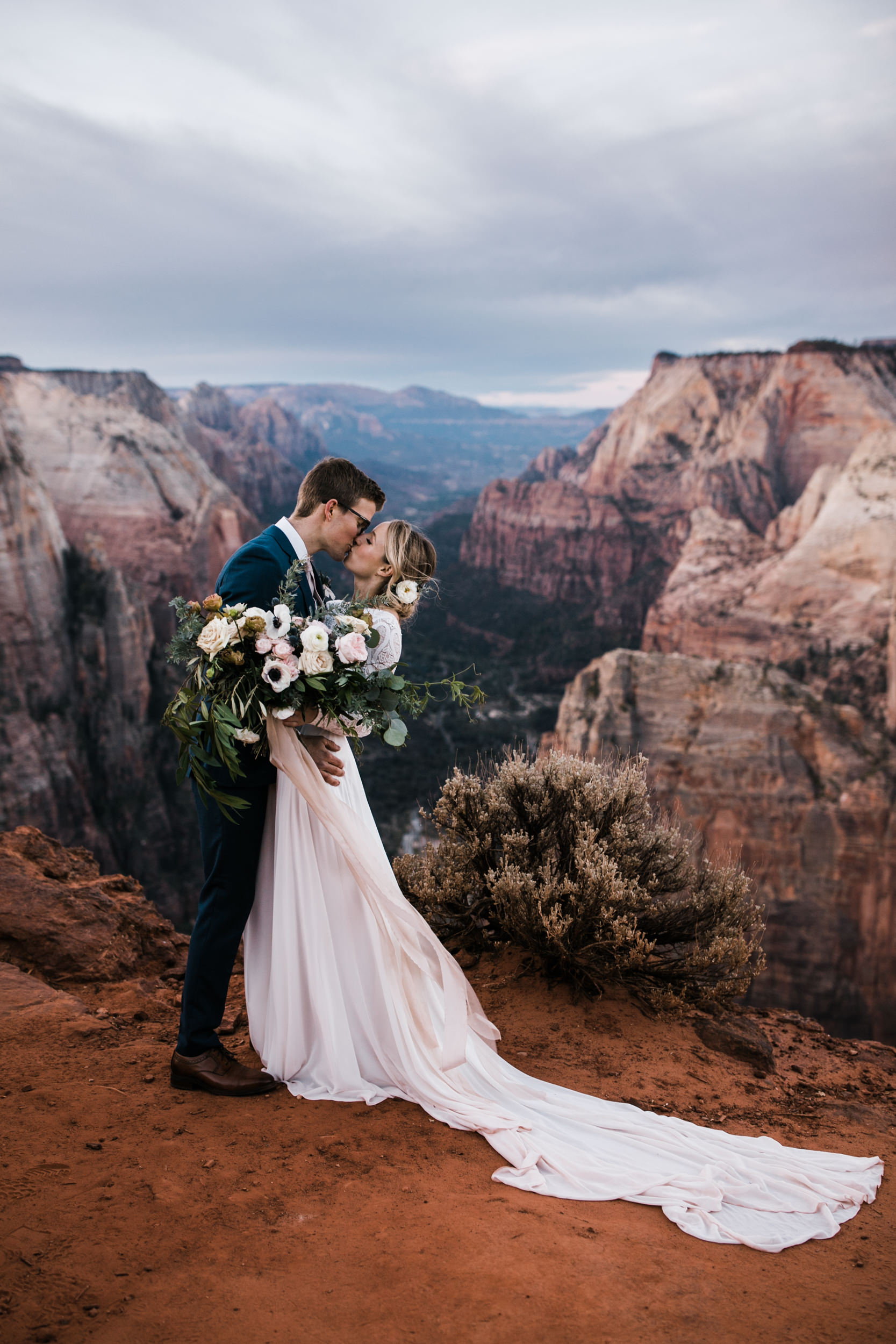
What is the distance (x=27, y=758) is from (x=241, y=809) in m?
35.0

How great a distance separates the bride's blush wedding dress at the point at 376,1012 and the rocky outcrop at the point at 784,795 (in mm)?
18798

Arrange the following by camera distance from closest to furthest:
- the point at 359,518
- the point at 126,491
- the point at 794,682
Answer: the point at 359,518, the point at 794,682, the point at 126,491

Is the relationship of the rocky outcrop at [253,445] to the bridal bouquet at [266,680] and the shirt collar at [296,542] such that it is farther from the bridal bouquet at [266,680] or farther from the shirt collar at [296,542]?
the bridal bouquet at [266,680]

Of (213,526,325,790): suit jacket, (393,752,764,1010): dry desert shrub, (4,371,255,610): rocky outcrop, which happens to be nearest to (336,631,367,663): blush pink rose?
(213,526,325,790): suit jacket

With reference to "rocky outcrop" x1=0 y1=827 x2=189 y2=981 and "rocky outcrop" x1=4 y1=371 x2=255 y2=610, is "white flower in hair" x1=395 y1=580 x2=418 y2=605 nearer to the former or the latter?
"rocky outcrop" x1=0 y1=827 x2=189 y2=981

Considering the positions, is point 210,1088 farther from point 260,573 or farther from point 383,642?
point 260,573

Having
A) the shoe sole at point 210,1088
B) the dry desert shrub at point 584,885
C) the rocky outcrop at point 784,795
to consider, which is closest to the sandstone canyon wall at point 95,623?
the rocky outcrop at point 784,795

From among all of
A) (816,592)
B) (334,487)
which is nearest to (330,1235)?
(334,487)

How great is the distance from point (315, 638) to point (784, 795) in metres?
22.3

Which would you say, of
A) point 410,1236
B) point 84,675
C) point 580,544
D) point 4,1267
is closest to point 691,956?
point 410,1236

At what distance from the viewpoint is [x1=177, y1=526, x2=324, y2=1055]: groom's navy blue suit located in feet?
11.1

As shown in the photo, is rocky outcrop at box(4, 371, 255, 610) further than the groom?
Yes

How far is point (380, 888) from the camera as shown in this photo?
351 cm

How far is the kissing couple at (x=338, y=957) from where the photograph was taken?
3354 millimetres
